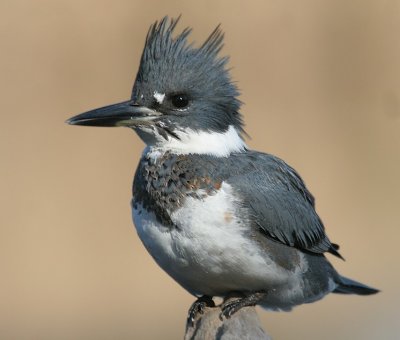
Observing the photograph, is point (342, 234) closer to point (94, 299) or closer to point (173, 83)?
point (94, 299)

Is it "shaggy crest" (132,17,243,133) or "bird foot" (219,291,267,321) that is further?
"shaggy crest" (132,17,243,133)

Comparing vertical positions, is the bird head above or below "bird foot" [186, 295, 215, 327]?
above

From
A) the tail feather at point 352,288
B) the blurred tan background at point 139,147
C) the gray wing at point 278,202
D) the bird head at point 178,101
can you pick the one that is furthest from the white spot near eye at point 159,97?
the blurred tan background at point 139,147

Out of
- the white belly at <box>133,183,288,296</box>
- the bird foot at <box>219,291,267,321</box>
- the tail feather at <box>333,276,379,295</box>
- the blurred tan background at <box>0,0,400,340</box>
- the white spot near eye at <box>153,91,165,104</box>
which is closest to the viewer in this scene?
the bird foot at <box>219,291,267,321</box>

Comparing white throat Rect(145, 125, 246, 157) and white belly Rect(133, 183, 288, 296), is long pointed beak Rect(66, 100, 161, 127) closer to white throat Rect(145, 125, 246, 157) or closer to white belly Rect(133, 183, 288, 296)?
white throat Rect(145, 125, 246, 157)

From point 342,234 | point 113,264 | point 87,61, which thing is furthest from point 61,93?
point 342,234

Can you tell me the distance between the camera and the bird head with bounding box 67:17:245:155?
426 cm

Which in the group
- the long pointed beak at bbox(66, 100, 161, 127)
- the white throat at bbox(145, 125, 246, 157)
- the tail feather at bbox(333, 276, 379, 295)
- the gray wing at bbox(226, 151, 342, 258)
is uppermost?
the long pointed beak at bbox(66, 100, 161, 127)

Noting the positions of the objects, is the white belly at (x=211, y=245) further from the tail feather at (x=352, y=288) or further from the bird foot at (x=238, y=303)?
the tail feather at (x=352, y=288)

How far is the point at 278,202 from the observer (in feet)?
14.1

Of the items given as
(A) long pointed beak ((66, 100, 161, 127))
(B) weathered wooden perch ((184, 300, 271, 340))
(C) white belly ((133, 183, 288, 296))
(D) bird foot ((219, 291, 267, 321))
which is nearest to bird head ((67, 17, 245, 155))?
(A) long pointed beak ((66, 100, 161, 127))

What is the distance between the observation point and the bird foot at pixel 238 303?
12.8ft

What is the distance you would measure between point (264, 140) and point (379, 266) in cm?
107

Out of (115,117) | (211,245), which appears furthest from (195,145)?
(211,245)
